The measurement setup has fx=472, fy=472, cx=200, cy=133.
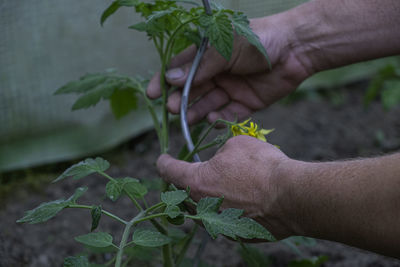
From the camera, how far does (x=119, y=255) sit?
2.73 ft

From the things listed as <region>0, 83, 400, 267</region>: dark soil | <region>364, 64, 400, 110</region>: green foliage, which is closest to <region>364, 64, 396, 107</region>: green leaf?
<region>364, 64, 400, 110</region>: green foliage

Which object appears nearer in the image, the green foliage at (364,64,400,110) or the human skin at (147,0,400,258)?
the human skin at (147,0,400,258)

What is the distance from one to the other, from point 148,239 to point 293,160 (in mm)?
328

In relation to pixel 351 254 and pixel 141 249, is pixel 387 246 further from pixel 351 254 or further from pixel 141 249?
pixel 351 254

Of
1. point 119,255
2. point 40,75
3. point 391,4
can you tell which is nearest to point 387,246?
point 119,255

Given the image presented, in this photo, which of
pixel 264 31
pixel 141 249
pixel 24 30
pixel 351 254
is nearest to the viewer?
pixel 141 249

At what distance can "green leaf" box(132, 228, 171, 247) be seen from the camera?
852mm

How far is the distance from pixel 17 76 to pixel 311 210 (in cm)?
142

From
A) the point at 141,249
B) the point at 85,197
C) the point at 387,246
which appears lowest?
the point at 85,197

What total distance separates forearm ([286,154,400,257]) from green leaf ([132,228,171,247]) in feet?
0.83

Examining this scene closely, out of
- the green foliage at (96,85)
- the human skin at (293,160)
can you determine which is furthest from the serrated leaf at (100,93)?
the human skin at (293,160)

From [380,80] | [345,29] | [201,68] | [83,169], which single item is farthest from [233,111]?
[380,80]

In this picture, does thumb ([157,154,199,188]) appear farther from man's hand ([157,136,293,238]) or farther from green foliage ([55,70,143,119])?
green foliage ([55,70,143,119])

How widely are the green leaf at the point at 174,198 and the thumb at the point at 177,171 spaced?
0.14 metres
